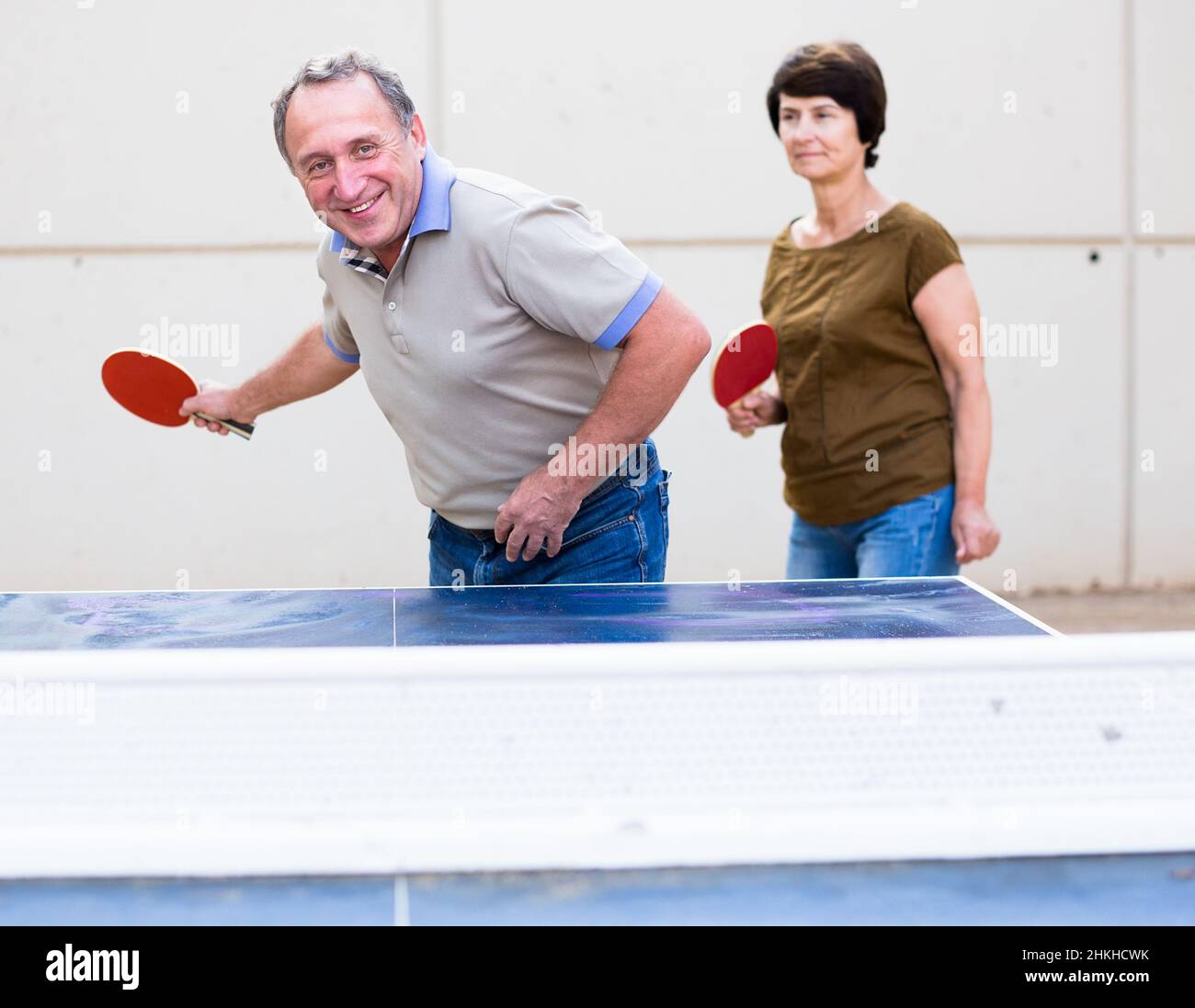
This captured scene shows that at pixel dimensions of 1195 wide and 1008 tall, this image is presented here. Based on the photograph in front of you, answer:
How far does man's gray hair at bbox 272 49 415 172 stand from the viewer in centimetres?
233

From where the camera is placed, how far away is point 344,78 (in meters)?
2.33

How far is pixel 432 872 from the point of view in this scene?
4.70 ft

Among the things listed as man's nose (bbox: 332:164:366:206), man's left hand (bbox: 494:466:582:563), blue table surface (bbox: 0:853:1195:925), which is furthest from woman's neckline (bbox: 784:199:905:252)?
blue table surface (bbox: 0:853:1195:925)

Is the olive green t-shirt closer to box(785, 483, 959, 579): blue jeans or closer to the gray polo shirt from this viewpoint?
box(785, 483, 959, 579): blue jeans

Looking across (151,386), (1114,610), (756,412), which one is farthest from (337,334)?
(1114,610)

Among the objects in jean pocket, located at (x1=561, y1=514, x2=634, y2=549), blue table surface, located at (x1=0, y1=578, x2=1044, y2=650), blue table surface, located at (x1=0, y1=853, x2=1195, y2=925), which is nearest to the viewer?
blue table surface, located at (x1=0, y1=853, x2=1195, y2=925)

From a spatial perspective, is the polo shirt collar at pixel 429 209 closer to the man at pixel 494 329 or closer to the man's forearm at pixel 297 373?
the man at pixel 494 329

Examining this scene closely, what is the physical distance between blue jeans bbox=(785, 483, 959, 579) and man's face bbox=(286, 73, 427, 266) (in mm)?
1185

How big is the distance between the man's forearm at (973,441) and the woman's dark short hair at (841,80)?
0.61 m

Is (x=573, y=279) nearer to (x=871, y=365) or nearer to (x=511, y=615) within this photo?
(x=511, y=615)

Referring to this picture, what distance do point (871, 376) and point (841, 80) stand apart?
24.6 inches

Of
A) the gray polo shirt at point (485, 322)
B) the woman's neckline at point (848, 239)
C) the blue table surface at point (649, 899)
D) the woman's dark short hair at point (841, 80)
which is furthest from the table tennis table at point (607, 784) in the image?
the woman's dark short hair at point (841, 80)

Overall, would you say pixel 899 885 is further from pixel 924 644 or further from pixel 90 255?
pixel 90 255

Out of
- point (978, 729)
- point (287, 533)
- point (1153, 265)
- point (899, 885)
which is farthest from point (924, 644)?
point (1153, 265)
